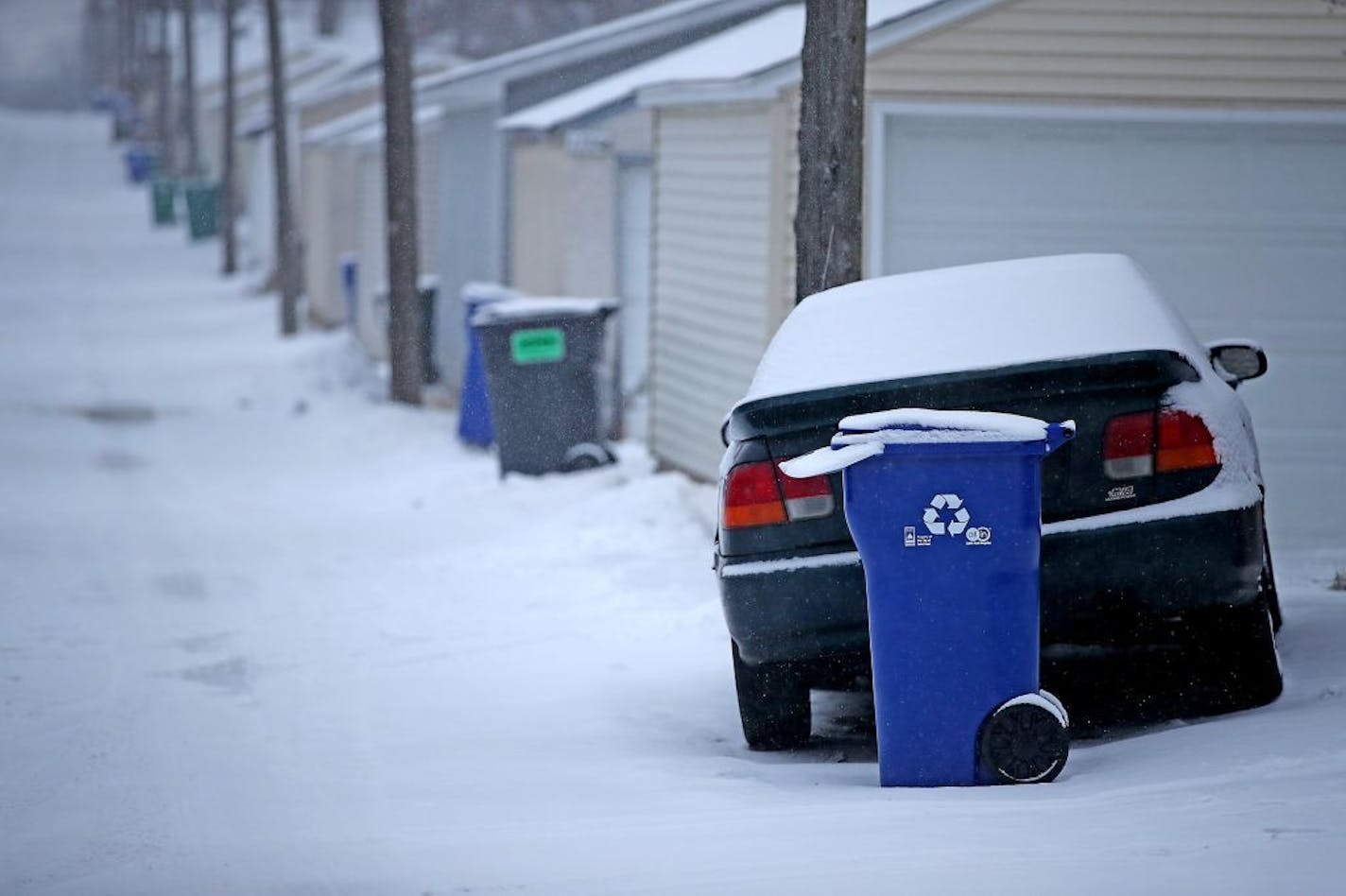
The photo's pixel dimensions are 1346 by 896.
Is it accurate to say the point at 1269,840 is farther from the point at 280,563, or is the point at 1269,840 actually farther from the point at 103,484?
the point at 103,484

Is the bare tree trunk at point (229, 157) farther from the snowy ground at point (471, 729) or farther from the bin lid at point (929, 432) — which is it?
the bin lid at point (929, 432)

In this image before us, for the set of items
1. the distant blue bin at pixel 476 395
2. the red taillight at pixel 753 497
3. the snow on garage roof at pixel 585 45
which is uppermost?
the snow on garage roof at pixel 585 45

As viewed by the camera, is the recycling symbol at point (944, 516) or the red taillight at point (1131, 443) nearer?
the recycling symbol at point (944, 516)

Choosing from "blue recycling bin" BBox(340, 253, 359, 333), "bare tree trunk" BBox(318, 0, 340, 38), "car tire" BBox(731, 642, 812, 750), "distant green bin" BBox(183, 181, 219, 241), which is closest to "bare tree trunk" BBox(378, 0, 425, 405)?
"blue recycling bin" BBox(340, 253, 359, 333)

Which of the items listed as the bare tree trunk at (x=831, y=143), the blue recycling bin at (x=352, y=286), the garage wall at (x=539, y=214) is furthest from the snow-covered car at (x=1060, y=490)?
the blue recycling bin at (x=352, y=286)

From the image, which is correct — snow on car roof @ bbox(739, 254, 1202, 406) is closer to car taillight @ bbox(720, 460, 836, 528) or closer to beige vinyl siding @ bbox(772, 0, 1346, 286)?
car taillight @ bbox(720, 460, 836, 528)

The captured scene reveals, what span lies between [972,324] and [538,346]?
8148 mm

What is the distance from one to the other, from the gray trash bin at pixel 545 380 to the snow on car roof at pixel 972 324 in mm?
7135

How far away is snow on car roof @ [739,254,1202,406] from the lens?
6164 mm

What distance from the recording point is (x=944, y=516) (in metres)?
5.56

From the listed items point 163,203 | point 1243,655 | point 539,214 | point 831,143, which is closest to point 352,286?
point 539,214

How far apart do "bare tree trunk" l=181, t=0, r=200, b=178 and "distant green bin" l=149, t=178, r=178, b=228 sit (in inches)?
115

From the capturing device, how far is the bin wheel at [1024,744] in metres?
5.64

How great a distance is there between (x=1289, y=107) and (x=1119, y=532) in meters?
5.64
